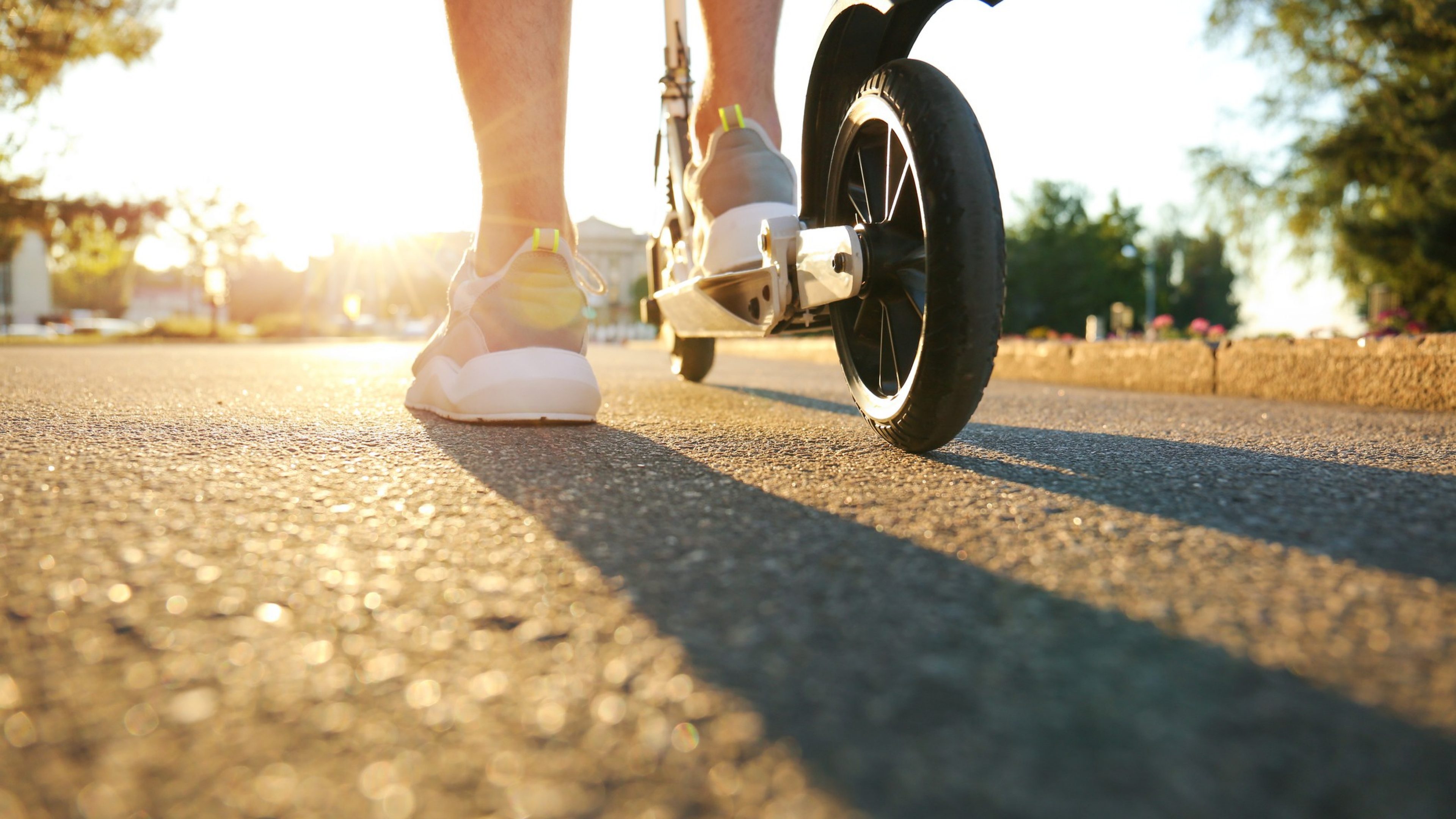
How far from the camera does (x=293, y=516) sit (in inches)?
37.4

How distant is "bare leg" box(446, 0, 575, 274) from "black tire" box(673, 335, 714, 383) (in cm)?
178

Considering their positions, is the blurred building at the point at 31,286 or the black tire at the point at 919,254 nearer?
the black tire at the point at 919,254

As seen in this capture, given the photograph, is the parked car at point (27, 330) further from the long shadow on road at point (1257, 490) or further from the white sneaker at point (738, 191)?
the long shadow on road at point (1257, 490)

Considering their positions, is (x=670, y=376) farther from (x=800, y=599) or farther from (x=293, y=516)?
(x=800, y=599)

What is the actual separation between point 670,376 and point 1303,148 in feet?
50.8

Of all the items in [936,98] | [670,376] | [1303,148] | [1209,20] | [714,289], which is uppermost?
[1209,20]

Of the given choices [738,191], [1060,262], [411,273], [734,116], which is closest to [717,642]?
[738,191]

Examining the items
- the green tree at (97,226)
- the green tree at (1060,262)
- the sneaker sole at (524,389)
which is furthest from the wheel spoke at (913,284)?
the green tree at (1060,262)

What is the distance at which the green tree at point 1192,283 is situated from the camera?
175 ft

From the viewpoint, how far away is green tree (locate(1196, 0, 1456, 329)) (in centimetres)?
1388

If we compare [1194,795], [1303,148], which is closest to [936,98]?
[1194,795]

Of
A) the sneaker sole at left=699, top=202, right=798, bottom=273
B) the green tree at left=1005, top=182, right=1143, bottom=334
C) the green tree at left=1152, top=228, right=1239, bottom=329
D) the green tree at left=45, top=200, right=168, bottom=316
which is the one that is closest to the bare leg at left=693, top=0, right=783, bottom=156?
the sneaker sole at left=699, top=202, right=798, bottom=273

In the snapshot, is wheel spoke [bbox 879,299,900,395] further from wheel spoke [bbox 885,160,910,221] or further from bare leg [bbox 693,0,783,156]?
bare leg [bbox 693,0,783,156]

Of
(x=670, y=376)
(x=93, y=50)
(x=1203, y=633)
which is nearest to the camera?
(x=1203, y=633)
